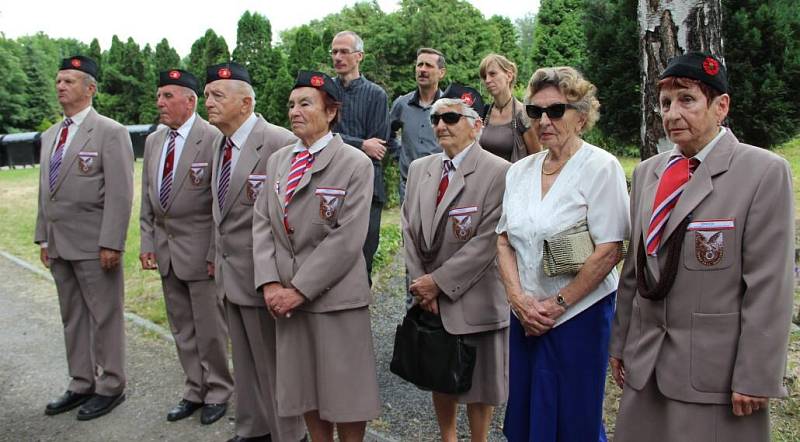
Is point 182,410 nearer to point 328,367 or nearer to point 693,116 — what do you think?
point 328,367

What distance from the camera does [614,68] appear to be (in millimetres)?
9914

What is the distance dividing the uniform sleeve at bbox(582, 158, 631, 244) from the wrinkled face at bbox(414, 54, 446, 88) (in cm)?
255

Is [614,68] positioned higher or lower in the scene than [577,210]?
higher

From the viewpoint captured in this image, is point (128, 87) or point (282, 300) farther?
point (128, 87)

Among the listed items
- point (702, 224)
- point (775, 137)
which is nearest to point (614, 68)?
point (775, 137)

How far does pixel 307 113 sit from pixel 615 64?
7195 mm

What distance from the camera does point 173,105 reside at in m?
4.78

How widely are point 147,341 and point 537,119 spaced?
489 cm

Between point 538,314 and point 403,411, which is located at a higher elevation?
point 538,314

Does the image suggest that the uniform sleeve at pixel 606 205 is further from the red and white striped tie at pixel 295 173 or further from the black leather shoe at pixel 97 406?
the black leather shoe at pixel 97 406

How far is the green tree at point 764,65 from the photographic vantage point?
27.9 feet

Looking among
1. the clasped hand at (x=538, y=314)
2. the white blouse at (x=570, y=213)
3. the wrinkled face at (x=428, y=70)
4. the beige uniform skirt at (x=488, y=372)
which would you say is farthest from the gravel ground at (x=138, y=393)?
the wrinkled face at (x=428, y=70)

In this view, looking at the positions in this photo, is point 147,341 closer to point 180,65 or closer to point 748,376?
point 748,376

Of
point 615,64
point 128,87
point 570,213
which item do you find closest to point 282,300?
point 570,213
